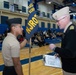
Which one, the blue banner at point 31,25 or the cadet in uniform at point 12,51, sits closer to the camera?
the cadet in uniform at point 12,51

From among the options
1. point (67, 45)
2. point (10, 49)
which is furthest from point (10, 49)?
point (67, 45)

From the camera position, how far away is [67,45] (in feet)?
7.06

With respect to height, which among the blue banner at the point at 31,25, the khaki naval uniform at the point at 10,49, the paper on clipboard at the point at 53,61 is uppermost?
the blue banner at the point at 31,25

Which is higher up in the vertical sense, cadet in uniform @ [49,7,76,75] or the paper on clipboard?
cadet in uniform @ [49,7,76,75]

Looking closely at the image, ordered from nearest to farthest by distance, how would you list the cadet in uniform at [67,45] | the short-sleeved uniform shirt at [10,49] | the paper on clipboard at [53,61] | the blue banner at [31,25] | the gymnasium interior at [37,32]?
the cadet in uniform at [67,45], the short-sleeved uniform shirt at [10,49], the paper on clipboard at [53,61], the blue banner at [31,25], the gymnasium interior at [37,32]

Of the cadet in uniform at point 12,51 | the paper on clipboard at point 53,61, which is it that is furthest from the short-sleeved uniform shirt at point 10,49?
the paper on clipboard at point 53,61

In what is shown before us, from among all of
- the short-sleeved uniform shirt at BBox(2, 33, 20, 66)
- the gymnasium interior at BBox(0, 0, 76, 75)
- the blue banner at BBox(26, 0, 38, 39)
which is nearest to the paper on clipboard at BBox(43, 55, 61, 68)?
Answer: the short-sleeved uniform shirt at BBox(2, 33, 20, 66)

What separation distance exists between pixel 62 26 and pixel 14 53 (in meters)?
0.74

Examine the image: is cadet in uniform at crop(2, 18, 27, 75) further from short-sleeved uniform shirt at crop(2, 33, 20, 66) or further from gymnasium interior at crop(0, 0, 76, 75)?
gymnasium interior at crop(0, 0, 76, 75)

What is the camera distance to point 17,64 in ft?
8.10

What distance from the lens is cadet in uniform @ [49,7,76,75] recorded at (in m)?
2.12

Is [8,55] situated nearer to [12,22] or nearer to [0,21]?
[12,22]

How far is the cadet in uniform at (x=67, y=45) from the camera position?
2.12m

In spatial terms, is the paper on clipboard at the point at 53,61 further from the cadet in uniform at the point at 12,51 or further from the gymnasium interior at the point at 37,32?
the gymnasium interior at the point at 37,32
